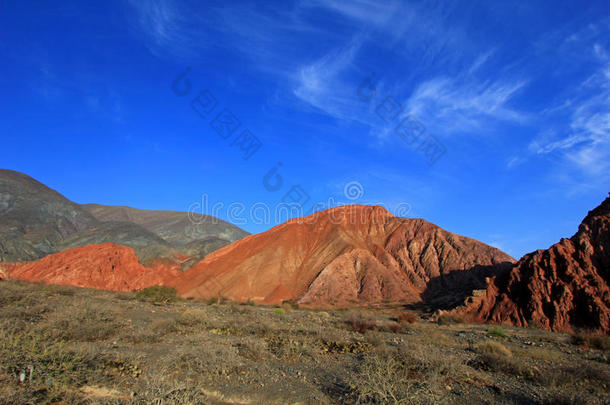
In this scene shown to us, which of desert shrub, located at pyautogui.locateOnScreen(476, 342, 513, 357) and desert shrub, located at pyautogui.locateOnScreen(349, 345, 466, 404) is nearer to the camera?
desert shrub, located at pyautogui.locateOnScreen(349, 345, 466, 404)

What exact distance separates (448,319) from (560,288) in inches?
335

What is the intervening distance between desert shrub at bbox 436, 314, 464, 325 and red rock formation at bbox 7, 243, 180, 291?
44.1 meters

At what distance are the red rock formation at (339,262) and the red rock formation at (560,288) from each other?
A: 15885mm

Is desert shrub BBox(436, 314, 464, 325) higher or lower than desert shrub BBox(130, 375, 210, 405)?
higher

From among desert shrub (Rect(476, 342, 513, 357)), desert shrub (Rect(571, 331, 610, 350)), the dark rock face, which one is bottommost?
desert shrub (Rect(476, 342, 513, 357))

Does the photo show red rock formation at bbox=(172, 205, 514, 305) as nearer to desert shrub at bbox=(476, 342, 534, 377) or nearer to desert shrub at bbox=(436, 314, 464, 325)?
desert shrub at bbox=(436, 314, 464, 325)

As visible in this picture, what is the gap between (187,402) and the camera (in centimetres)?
420

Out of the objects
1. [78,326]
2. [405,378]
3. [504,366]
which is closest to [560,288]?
[504,366]

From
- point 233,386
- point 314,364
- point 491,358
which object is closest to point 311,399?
point 233,386

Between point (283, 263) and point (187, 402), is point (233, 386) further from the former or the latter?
point (283, 263)

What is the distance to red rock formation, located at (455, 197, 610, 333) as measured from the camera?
74.0 ft

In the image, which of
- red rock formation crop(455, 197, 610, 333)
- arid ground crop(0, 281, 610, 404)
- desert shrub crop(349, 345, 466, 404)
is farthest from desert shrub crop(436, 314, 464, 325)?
desert shrub crop(349, 345, 466, 404)

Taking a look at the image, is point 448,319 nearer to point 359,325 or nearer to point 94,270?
point 359,325

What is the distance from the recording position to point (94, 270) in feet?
159
